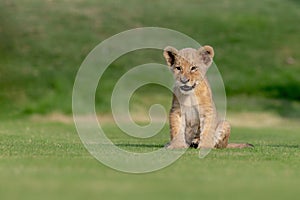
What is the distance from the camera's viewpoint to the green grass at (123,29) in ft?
132

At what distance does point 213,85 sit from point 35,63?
11.1 m

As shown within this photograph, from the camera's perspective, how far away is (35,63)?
42.4 meters

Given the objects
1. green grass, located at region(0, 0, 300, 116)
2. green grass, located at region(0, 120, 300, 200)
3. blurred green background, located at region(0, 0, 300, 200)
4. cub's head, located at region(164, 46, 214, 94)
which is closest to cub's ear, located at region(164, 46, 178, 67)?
cub's head, located at region(164, 46, 214, 94)

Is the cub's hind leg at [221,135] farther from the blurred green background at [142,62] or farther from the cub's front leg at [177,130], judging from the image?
the cub's front leg at [177,130]

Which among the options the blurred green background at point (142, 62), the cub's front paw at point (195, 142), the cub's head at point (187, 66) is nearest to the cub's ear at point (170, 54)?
the cub's head at point (187, 66)

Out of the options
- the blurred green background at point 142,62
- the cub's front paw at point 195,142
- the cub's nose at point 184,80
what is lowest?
the cub's front paw at point 195,142

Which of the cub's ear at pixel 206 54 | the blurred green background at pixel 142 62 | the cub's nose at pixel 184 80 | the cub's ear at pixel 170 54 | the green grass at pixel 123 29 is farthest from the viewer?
the green grass at pixel 123 29

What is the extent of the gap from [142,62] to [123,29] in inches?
166

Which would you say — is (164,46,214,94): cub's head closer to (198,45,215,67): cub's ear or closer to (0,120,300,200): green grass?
(198,45,215,67): cub's ear

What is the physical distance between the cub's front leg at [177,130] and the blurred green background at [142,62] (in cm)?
58

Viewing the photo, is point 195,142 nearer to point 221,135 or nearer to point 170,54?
point 221,135

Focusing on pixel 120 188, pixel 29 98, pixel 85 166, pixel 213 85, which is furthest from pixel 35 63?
pixel 120 188

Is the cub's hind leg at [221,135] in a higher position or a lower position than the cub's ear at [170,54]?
lower

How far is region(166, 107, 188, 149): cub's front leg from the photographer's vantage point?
52.5 ft
